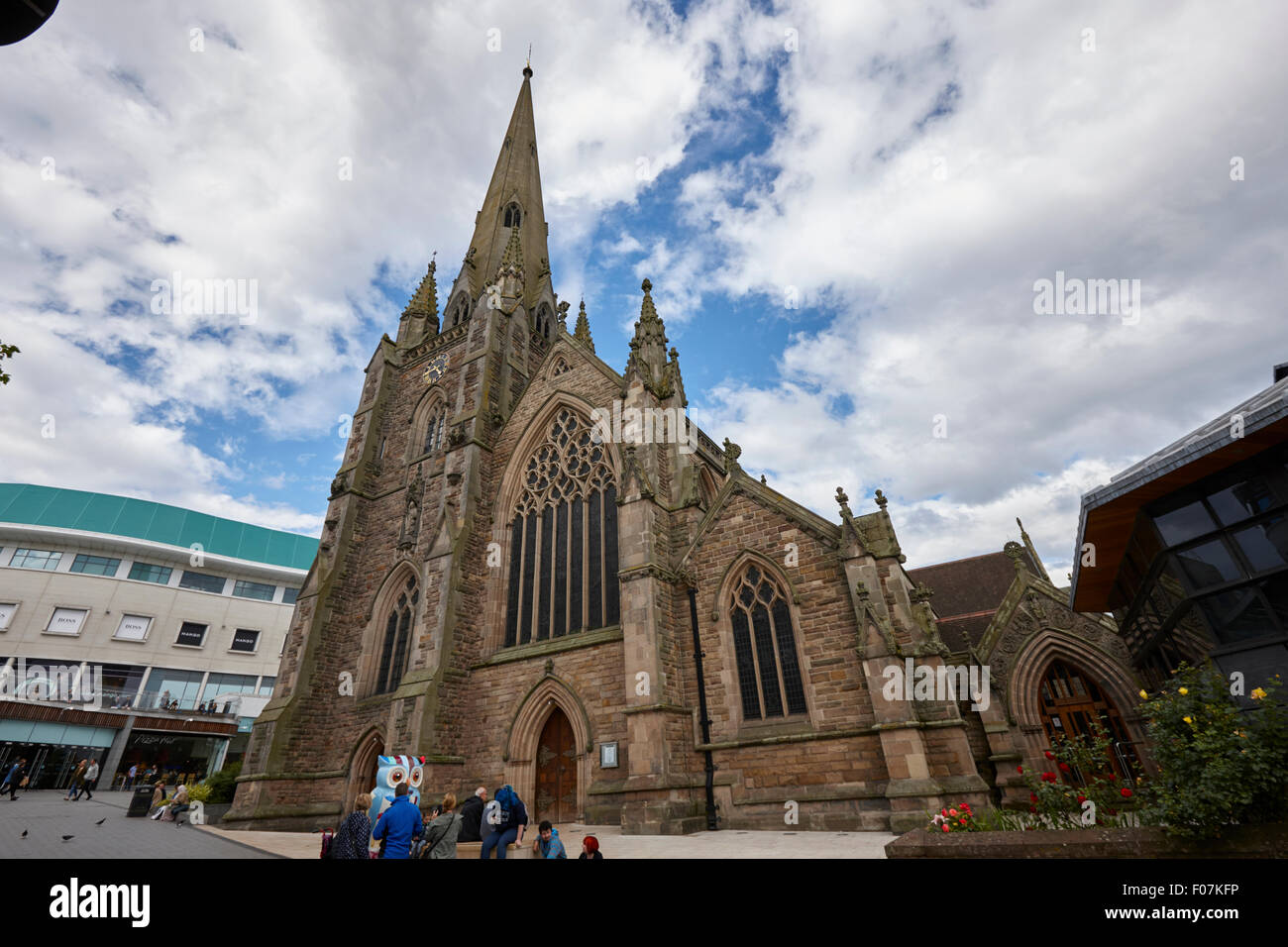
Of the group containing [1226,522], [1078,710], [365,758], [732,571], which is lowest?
[365,758]

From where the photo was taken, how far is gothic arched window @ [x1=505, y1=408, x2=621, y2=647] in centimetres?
1656

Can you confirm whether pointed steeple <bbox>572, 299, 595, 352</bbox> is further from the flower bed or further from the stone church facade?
the flower bed

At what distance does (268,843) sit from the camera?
41.6 feet

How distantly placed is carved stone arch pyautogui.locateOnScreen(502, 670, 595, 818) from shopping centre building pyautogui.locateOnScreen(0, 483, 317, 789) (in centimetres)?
A: 3098

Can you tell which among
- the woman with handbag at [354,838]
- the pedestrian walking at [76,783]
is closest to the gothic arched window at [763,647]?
the woman with handbag at [354,838]

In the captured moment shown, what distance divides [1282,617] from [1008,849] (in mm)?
4747

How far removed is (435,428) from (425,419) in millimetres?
928

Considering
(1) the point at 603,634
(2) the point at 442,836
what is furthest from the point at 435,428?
(2) the point at 442,836

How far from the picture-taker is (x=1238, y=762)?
459cm

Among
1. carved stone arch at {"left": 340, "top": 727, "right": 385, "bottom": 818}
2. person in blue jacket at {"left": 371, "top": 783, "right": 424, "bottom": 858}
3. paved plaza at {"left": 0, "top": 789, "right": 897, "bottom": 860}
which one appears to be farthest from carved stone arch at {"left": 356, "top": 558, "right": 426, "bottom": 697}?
person in blue jacket at {"left": 371, "top": 783, "right": 424, "bottom": 858}

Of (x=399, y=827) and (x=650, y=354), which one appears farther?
(x=650, y=354)

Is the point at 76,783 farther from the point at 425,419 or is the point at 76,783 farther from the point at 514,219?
the point at 514,219

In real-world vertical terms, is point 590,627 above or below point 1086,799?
above

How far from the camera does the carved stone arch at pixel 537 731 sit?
14.2m
